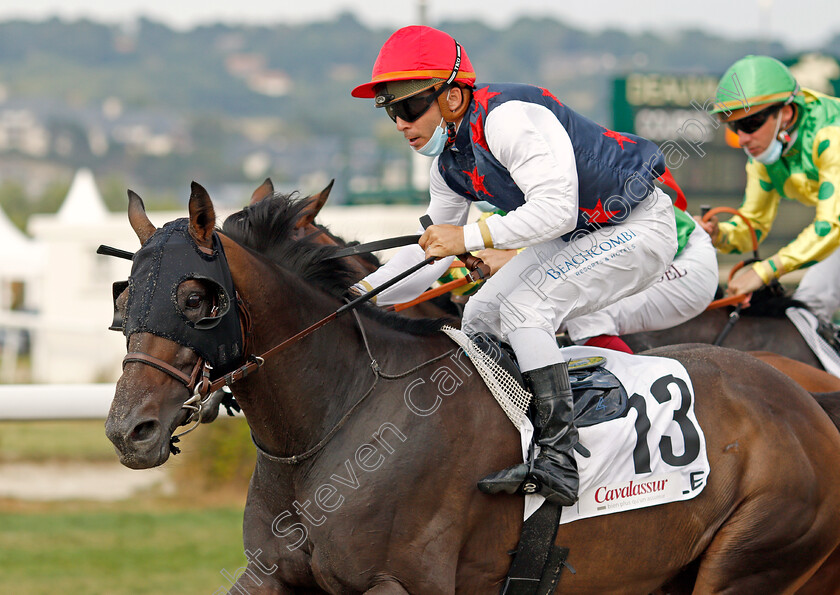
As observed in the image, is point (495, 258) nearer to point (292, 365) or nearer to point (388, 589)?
point (292, 365)

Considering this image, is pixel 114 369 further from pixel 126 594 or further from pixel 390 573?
pixel 390 573

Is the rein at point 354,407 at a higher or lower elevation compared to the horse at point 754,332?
higher

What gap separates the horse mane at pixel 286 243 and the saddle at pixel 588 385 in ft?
1.37

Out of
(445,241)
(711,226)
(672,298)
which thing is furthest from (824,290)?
(445,241)

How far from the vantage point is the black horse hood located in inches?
96.9

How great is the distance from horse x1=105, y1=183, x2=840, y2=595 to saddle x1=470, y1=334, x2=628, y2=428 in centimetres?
12

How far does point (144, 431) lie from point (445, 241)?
3.16 feet

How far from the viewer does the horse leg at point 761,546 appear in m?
3.16

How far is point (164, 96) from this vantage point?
132125 mm

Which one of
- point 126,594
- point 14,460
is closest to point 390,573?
point 126,594

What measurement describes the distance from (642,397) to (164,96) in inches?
5344

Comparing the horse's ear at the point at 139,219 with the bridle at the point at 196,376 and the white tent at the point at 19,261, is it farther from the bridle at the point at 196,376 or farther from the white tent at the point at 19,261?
the white tent at the point at 19,261

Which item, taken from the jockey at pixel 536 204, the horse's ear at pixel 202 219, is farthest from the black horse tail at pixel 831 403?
the horse's ear at pixel 202 219

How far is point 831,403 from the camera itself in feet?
11.5
